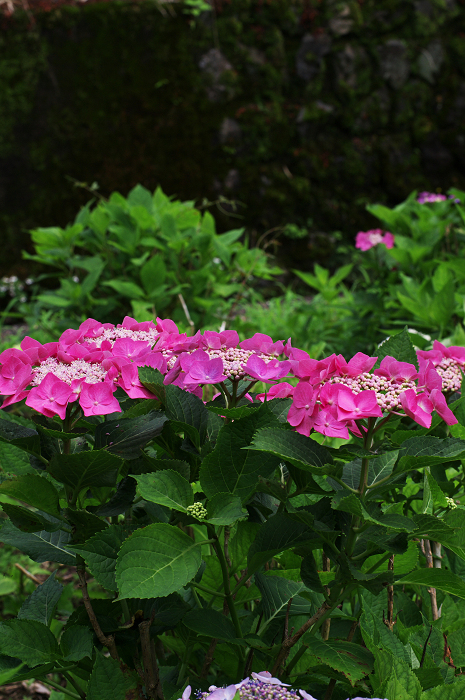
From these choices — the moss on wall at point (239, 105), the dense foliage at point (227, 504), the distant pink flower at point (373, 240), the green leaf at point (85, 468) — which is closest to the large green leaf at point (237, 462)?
the dense foliage at point (227, 504)

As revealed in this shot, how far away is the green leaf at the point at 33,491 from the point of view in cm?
67

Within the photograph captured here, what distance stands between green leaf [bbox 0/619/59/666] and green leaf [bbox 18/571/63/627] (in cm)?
7

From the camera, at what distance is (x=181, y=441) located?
79 cm

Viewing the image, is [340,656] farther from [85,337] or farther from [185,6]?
[185,6]

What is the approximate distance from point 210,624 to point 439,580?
30cm

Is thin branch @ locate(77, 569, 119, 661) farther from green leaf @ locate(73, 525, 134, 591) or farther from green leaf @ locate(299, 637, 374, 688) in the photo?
green leaf @ locate(299, 637, 374, 688)

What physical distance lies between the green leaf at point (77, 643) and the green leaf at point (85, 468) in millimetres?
207

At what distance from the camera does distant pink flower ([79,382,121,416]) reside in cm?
66

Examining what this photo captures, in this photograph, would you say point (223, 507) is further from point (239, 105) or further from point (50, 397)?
point (239, 105)

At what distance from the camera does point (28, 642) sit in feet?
2.43

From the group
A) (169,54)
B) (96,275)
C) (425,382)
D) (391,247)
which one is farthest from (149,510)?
(169,54)

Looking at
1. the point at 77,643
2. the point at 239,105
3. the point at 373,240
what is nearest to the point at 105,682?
the point at 77,643

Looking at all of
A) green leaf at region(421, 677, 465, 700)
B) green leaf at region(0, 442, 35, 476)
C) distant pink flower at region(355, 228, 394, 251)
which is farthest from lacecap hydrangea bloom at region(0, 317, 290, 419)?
distant pink flower at region(355, 228, 394, 251)

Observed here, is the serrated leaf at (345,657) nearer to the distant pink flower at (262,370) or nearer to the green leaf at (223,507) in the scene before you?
the green leaf at (223,507)
